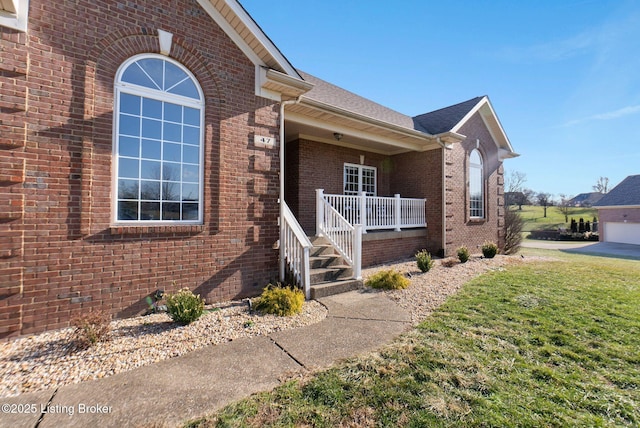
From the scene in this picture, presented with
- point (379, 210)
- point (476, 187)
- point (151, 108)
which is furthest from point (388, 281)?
point (476, 187)

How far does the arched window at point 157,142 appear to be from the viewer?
4703 millimetres

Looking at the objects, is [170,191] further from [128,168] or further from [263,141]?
[263,141]

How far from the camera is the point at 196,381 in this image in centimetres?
298

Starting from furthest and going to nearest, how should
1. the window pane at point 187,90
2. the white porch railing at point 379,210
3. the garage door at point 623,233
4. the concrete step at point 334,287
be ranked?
the garage door at point 623,233
the white porch railing at point 379,210
the concrete step at point 334,287
the window pane at point 187,90

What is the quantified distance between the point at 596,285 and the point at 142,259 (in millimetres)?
9734

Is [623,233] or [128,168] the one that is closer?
[128,168]

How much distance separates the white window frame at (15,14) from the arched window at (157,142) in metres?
1.15

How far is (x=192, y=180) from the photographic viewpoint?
5297 millimetres

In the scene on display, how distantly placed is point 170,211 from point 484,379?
5.17 meters

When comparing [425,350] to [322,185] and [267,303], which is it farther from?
[322,185]

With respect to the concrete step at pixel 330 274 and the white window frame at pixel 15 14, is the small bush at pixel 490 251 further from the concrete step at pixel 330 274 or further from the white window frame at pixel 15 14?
the white window frame at pixel 15 14

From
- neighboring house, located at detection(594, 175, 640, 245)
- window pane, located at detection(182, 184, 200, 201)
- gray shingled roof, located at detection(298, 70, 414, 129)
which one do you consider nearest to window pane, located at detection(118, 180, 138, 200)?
window pane, located at detection(182, 184, 200, 201)

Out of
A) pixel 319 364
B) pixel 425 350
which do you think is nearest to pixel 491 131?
pixel 425 350

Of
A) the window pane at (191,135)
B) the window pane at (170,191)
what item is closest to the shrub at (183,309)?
the window pane at (170,191)
